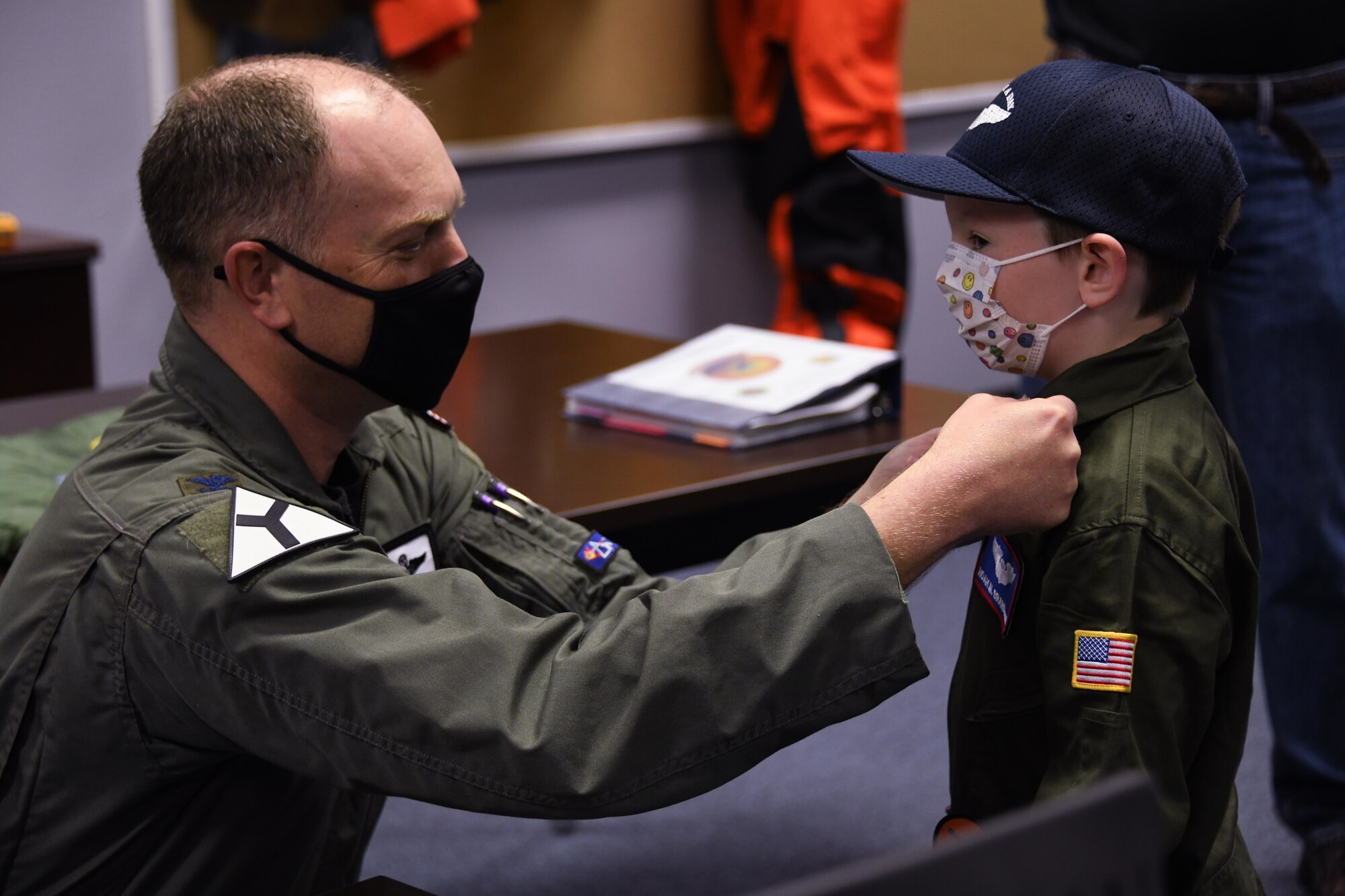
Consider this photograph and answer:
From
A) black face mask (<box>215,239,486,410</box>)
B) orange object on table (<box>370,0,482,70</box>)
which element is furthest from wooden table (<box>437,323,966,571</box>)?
orange object on table (<box>370,0,482,70</box>)

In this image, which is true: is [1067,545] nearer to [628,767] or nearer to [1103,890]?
[628,767]

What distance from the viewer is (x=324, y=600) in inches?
38.7

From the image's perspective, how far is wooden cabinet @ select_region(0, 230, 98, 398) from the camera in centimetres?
258

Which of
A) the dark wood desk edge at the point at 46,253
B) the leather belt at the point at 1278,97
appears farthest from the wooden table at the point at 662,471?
the dark wood desk edge at the point at 46,253

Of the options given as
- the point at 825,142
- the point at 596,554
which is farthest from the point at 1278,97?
the point at 825,142

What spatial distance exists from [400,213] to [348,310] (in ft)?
0.31

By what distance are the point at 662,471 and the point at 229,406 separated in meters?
0.59

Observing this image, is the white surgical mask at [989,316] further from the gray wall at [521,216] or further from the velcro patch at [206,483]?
the gray wall at [521,216]

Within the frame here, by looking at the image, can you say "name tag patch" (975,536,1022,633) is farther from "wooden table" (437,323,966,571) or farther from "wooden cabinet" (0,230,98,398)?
"wooden cabinet" (0,230,98,398)

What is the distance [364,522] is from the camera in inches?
53.4

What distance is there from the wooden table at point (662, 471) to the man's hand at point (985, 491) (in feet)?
1.84

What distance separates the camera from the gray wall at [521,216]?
298 cm

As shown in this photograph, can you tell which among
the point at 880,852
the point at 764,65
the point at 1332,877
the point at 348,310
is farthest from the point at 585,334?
the point at 764,65

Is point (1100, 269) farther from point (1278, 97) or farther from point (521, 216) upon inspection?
point (521, 216)
